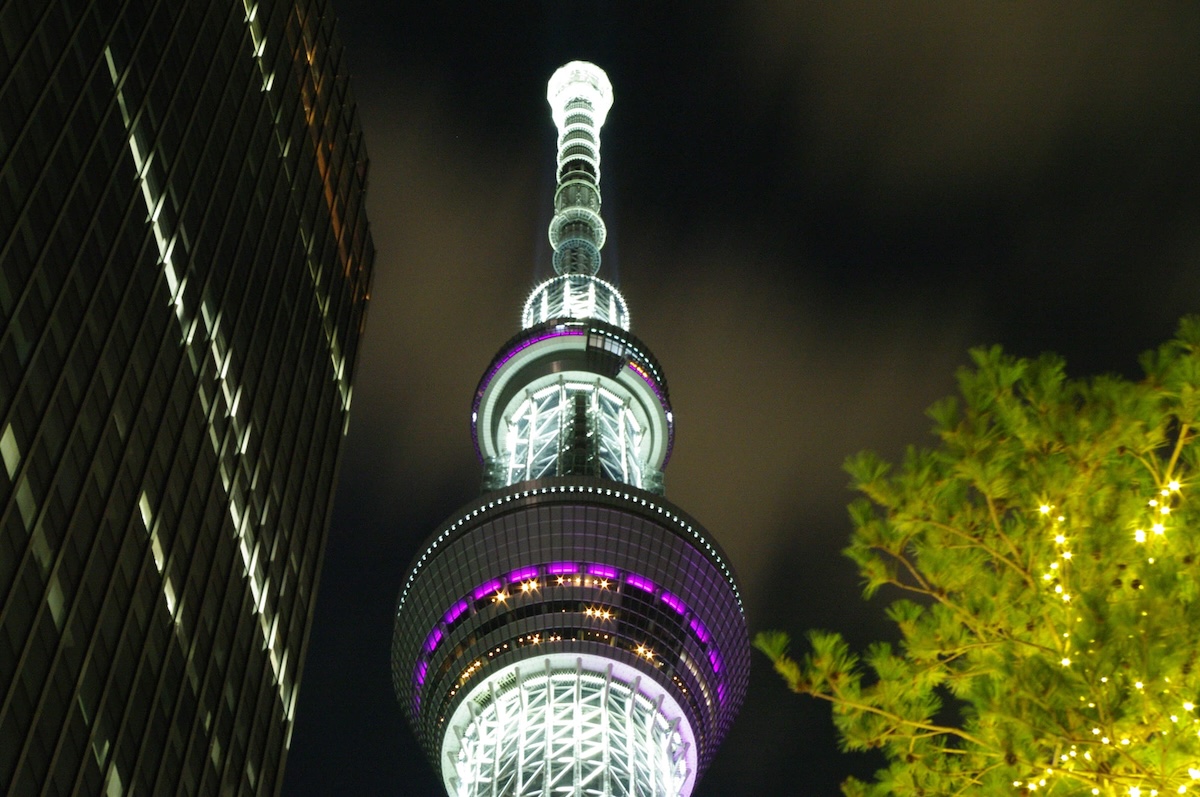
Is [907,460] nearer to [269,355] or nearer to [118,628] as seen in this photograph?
[118,628]

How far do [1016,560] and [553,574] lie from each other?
207 ft

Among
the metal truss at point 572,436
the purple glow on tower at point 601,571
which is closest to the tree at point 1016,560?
the purple glow on tower at point 601,571

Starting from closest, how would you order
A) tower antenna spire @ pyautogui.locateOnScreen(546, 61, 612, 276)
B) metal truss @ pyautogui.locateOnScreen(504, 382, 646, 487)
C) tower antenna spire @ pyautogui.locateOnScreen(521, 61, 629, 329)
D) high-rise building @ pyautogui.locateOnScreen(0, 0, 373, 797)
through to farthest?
high-rise building @ pyautogui.locateOnScreen(0, 0, 373, 797)
metal truss @ pyautogui.locateOnScreen(504, 382, 646, 487)
tower antenna spire @ pyautogui.locateOnScreen(521, 61, 629, 329)
tower antenna spire @ pyautogui.locateOnScreen(546, 61, 612, 276)

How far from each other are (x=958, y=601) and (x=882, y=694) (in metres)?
1.11

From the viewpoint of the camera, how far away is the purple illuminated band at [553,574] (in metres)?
73.4

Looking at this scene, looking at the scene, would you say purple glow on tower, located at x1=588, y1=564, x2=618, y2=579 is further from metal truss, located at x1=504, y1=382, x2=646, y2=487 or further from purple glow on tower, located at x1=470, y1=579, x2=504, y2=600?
metal truss, located at x1=504, y1=382, x2=646, y2=487

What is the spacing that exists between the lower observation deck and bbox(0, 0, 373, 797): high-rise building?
14454 millimetres

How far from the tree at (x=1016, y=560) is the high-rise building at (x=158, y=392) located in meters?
26.8

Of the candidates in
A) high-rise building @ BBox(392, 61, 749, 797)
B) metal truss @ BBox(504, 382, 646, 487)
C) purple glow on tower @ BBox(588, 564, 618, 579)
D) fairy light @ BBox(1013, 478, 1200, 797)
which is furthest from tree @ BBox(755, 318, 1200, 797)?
metal truss @ BBox(504, 382, 646, 487)

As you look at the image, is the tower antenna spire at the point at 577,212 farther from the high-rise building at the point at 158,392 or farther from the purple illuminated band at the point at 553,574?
the high-rise building at the point at 158,392

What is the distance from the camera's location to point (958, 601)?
1127cm

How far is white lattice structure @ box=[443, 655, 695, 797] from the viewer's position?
67562 mm

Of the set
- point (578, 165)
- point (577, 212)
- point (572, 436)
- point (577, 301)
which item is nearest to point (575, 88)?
point (578, 165)

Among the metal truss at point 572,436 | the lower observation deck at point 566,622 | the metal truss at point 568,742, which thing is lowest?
the metal truss at point 568,742
